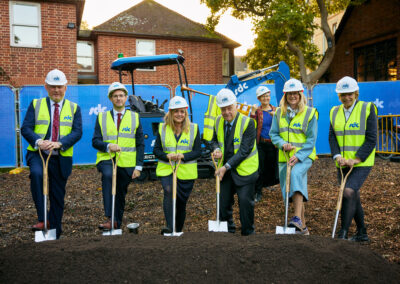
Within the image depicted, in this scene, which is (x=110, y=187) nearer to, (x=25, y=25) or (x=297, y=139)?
(x=297, y=139)

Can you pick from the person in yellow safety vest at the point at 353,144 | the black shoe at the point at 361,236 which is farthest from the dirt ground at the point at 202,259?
the person in yellow safety vest at the point at 353,144

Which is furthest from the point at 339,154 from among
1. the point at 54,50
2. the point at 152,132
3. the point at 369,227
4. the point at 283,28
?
the point at 54,50

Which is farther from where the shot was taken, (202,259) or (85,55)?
(85,55)

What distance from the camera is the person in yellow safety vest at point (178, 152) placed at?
464 centimetres

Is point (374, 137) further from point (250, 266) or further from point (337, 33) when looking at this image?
point (337, 33)

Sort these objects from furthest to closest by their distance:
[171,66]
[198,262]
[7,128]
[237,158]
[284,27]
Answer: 1. [171,66]
2. [284,27]
3. [7,128]
4. [237,158]
5. [198,262]

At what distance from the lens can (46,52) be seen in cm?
1516

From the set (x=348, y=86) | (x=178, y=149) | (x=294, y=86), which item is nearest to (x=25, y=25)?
(x=178, y=149)

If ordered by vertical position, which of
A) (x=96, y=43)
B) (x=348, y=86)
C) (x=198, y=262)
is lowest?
(x=198, y=262)

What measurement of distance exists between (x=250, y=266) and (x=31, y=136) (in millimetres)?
2937

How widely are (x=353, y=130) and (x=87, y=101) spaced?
26.9 feet

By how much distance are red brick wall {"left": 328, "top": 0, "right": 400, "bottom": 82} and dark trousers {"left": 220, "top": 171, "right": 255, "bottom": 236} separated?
45.7ft

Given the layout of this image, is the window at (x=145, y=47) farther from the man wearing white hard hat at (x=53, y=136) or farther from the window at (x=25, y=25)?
the man wearing white hard hat at (x=53, y=136)

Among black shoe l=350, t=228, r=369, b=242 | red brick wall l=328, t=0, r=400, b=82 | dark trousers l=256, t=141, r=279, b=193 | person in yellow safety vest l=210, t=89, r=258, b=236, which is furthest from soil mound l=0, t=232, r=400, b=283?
red brick wall l=328, t=0, r=400, b=82
